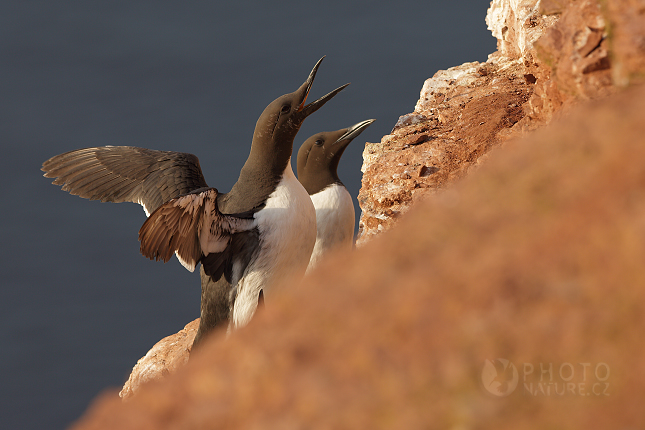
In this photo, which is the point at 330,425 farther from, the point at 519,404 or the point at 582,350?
the point at 582,350

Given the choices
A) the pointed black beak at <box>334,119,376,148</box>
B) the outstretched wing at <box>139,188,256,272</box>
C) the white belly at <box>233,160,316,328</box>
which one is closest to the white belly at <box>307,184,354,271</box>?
the pointed black beak at <box>334,119,376,148</box>

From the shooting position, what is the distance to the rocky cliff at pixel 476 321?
1.35 meters

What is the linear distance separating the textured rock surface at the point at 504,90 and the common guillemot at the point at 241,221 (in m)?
1.10

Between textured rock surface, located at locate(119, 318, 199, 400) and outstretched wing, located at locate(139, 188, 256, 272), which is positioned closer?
outstretched wing, located at locate(139, 188, 256, 272)

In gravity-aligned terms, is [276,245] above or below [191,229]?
below

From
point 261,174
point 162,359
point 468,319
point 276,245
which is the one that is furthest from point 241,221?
point 468,319

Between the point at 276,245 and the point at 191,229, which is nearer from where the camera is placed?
the point at 191,229

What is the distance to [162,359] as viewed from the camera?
7.17m

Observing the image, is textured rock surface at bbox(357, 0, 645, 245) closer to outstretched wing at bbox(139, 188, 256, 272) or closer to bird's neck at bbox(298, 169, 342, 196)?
bird's neck at bbox(298, 169, 342, 196)

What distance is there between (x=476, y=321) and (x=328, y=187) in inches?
213

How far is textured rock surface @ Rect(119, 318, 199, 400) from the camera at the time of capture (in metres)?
6.86

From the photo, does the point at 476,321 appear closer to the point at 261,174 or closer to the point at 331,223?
the point at 261,174

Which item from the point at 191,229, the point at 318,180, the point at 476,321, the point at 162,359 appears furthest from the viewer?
the point at 162,359

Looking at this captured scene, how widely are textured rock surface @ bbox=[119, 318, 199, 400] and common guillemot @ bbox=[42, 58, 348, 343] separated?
1.45 m
